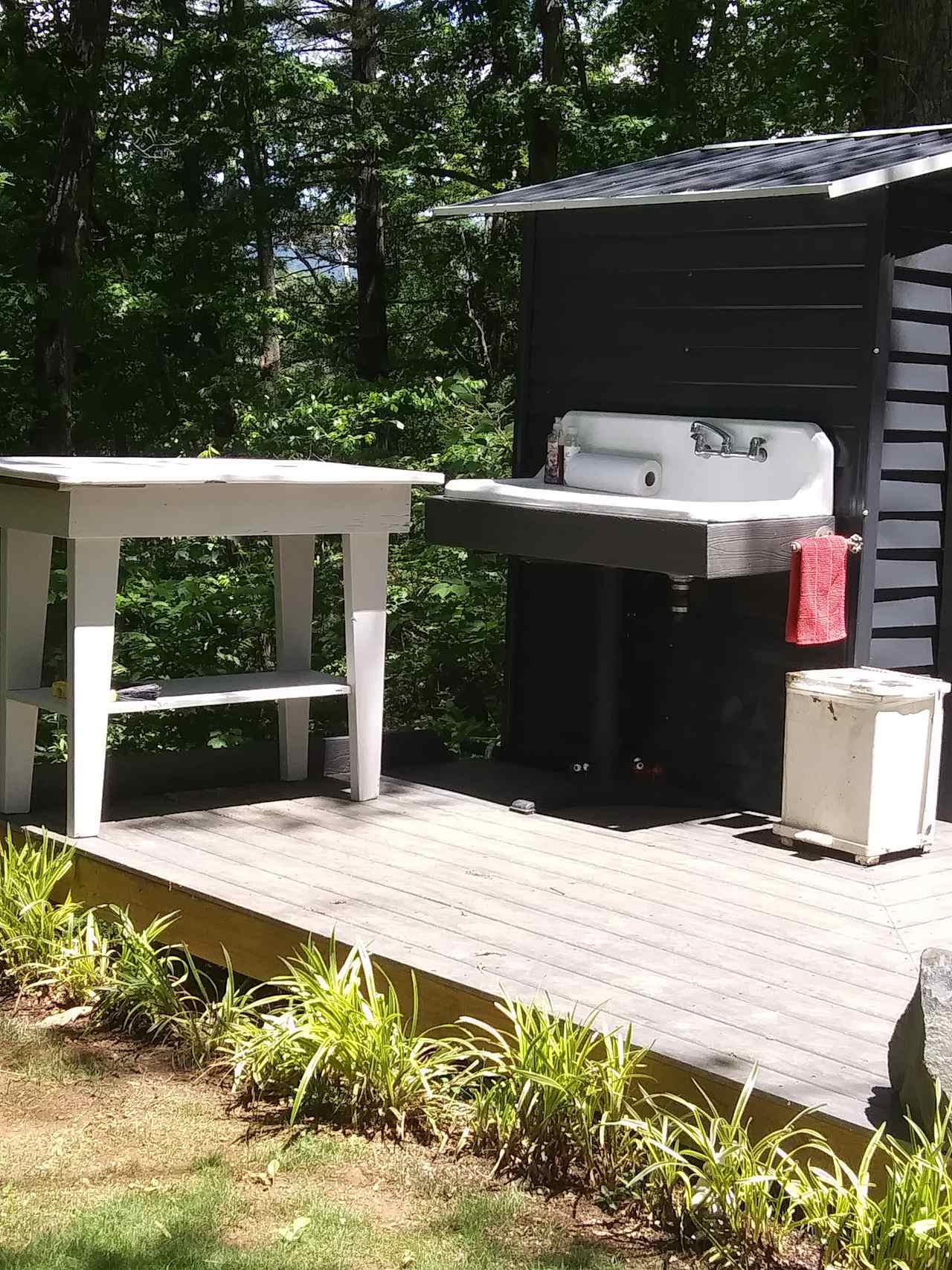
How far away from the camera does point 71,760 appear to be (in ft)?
13.3

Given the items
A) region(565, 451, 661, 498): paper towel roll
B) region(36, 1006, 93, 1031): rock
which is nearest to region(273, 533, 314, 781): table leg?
region(565, 451, 661, 498): paper towel roll

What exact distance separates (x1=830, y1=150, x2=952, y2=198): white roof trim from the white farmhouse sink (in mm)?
699

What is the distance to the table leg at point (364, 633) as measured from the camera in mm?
4527

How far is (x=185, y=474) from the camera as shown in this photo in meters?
4.04

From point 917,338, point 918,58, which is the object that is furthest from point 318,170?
point 917,338

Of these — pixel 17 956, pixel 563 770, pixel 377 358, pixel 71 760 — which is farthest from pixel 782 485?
pixel 377 358

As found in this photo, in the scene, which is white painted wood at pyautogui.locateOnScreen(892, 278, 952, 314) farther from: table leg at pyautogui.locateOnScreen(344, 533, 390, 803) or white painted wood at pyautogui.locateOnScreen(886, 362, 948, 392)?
table leg at pyautogui.locateOnScreen(344, 533, 390, 803)

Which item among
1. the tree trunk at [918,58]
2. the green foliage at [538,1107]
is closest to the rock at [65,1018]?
the green foliage at [538,1107]

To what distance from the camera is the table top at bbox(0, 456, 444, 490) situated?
384 cm

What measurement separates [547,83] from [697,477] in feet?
27.2

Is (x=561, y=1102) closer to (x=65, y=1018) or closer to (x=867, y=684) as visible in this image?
(x=65, y=1018)

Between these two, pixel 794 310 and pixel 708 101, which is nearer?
pixel 794 310

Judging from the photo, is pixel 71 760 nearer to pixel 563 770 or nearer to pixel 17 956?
pixel 17 956

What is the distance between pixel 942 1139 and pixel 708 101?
1159cm
